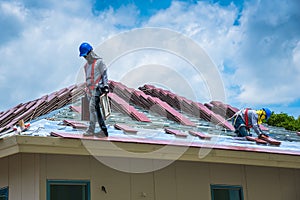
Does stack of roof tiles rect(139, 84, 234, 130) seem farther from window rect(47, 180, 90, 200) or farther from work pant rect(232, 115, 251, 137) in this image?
window rect(47, 180, 90, 200)

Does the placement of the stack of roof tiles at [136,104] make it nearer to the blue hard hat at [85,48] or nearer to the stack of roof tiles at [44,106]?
the stack of roof tiles at [44,106]

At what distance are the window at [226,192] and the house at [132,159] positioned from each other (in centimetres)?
2

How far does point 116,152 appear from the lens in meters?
8.25

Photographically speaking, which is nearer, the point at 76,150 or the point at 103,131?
the point at 76,150

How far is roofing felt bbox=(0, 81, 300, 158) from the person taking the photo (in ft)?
29.6

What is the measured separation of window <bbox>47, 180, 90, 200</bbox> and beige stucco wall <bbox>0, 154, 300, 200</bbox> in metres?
0.08

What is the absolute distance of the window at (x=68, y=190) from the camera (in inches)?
335

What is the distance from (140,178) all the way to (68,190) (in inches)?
53.9

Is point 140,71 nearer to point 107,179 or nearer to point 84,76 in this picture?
point 84,76

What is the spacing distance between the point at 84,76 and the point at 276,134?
5.92m

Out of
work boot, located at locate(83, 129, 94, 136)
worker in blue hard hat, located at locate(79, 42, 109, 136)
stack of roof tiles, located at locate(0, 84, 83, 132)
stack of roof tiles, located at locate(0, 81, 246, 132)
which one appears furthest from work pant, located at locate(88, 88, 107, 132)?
stack of roof tiles, located at locate(0, 84, 83, 132)

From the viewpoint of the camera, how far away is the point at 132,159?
941 centimetres

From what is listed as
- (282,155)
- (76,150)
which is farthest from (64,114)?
(282,155)

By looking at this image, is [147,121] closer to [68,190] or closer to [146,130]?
[146,130]
